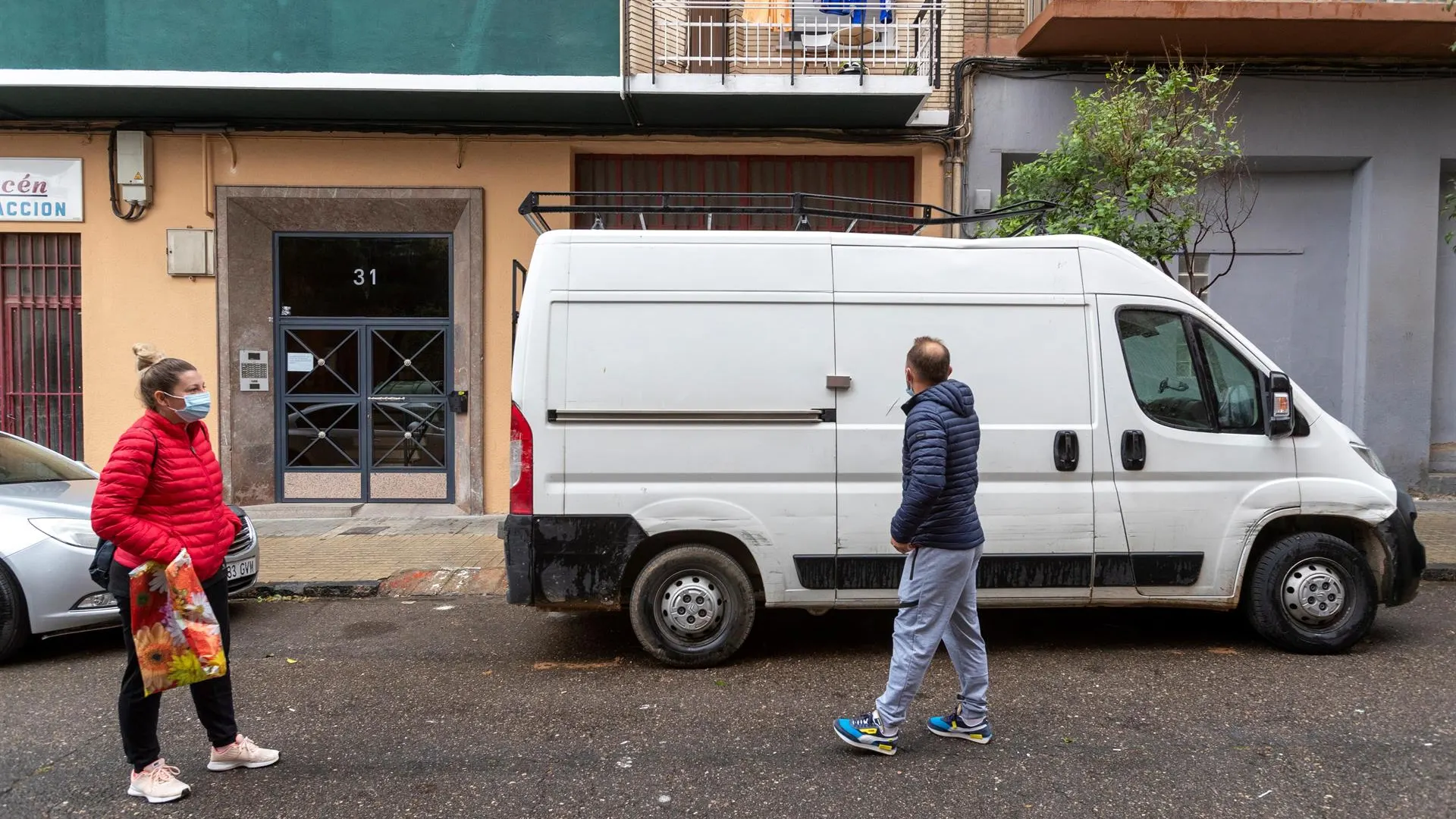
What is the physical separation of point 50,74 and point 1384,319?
13507 mm

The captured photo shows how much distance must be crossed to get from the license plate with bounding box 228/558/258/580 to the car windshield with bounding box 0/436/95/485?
1.34 m

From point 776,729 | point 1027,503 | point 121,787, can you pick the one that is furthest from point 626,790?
point 1027,503

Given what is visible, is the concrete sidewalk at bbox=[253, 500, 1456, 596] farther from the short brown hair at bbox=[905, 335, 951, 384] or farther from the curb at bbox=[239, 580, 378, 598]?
the short brown hair at bbox=[905, 335, 951, 384]

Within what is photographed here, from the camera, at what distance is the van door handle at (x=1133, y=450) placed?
16.9ft

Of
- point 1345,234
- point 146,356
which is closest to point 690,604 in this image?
point 146,356

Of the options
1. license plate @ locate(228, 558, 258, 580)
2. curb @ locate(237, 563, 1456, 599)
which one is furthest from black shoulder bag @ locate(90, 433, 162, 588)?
curb @ locate(237, 563, 1456, 599)

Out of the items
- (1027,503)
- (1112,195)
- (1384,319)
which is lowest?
(1027,503)

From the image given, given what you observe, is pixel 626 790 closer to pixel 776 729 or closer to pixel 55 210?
pixel 776 729

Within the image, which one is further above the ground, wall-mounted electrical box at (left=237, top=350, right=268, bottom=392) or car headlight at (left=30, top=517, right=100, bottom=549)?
wall-mounted electrical box at (left=237, top=350, right=268, bottom=392)

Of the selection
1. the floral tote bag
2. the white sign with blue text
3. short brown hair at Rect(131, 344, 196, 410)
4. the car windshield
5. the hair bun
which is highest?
the white sign with blue text

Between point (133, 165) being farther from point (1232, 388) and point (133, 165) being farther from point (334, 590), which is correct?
point (1232, 388)

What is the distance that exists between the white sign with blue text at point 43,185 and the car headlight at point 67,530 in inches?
235

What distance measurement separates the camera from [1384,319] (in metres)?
10.2

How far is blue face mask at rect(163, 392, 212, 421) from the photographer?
3.60 m
